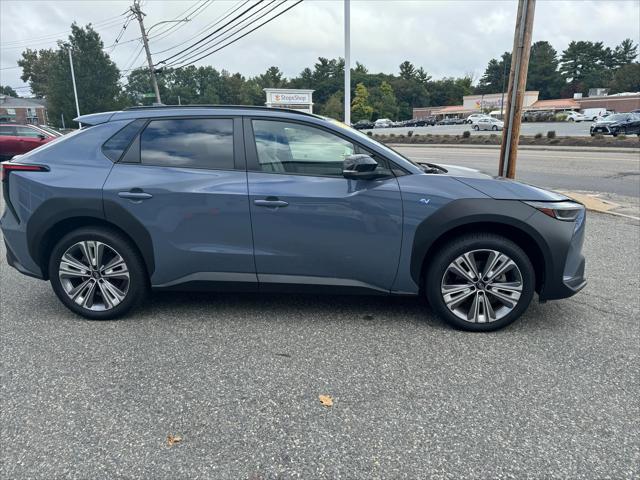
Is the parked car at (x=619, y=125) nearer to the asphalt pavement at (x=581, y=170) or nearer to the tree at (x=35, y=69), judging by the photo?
the asphalt pavement at (x=581, y=170)

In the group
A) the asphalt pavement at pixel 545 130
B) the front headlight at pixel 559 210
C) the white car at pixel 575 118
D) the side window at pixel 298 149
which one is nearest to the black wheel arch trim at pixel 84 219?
the side window at pixel 298 149

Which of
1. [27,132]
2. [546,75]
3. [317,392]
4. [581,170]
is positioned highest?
[546,75]

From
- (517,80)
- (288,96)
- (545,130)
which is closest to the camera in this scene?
(517,80)

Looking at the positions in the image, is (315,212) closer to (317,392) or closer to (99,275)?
(317,392)

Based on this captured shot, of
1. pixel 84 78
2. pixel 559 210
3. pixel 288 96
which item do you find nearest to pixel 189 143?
pixel 559 210

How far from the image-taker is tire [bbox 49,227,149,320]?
11.9ft

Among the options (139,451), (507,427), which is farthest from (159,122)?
(507,427)

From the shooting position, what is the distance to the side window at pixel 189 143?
359 cm

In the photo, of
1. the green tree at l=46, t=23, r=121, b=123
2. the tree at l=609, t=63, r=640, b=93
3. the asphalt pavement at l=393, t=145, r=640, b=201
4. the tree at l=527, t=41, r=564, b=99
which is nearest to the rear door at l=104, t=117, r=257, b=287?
the asphalt pavement at l=393, t=145, r=640, b=201

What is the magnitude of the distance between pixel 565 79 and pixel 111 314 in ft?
432

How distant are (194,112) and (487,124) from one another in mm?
50693

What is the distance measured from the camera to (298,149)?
362cm

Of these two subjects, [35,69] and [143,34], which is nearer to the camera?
[143,34]

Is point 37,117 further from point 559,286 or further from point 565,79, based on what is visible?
point 565,79
